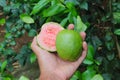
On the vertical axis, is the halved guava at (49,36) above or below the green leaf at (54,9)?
below

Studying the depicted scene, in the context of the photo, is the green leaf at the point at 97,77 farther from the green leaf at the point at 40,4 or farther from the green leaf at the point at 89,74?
the green leaf at the point at 40,4

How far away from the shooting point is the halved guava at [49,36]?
1.77m

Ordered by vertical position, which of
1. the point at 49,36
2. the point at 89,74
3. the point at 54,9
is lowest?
the point at 89,74

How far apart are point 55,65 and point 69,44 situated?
182mm

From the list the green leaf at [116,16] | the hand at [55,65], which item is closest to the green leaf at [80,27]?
the hand at [55,65]

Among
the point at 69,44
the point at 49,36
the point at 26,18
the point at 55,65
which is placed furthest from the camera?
the point at 26,18

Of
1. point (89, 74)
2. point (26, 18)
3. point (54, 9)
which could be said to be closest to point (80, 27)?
point (54, 9)

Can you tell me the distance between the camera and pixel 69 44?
1.61 meters

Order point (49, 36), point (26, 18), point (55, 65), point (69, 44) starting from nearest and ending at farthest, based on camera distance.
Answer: point (69, 44) < point (55, 65) < point (49, 36) < point (26, 18)

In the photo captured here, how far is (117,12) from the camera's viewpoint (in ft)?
6.70

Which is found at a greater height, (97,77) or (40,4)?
(40,4)

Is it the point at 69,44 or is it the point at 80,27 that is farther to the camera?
the point at 80,27

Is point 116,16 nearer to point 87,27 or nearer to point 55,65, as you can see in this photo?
point 87,27

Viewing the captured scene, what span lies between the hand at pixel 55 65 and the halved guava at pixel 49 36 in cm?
3
